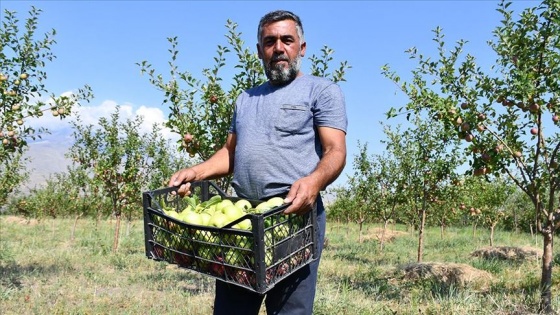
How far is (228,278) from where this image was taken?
6.67ft

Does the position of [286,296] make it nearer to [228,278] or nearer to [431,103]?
[228,278]

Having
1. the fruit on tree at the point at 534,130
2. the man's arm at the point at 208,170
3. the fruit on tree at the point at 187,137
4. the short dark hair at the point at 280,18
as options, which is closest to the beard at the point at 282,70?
the short dark hair at the point at 280,18

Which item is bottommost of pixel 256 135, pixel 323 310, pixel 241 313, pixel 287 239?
pixel 323 310

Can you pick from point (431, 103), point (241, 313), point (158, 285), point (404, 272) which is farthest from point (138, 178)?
point (241, 313)

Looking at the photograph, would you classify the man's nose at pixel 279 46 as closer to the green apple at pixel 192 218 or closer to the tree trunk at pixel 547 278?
the green apple at pixel 192 218

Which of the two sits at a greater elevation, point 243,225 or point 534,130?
point 534,130

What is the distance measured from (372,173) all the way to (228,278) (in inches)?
589

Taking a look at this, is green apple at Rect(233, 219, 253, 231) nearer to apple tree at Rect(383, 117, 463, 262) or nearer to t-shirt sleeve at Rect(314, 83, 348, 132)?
t-shirt sleeve at Rect(314, 83, 348, 132)

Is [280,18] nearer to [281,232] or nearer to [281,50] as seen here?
[281,50]

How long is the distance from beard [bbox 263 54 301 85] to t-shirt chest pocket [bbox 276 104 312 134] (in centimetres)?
18

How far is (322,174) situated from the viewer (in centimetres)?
218

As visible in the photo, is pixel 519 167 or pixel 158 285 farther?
pixel 158 285

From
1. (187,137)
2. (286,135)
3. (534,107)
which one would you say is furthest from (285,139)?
(534,107)

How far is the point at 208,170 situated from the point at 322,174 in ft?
2.73
